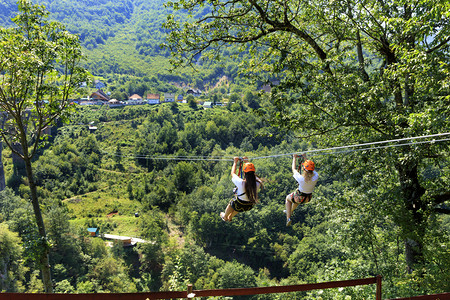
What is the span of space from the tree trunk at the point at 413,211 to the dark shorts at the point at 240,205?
12.8 feet

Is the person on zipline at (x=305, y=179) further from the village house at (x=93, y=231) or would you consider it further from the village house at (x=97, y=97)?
the village house at (x=97, y=97)

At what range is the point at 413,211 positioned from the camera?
721 centimetres

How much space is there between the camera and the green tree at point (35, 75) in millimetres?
5988

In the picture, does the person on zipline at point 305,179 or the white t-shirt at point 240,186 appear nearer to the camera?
the white t-shirt at point 240,186

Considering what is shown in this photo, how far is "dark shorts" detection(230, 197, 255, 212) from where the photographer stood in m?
4.95

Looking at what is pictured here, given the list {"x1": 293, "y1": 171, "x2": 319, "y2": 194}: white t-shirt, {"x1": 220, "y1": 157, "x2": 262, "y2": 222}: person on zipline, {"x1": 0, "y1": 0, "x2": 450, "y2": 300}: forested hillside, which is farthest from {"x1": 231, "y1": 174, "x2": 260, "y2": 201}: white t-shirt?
{"x1": 0, "y1": 0, "x2": 450, "y2": 300}: forested hillside

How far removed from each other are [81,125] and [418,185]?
10917 centimetres

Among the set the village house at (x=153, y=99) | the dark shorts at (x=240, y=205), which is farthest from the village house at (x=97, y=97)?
the dark shorts at (x=240, y=205)

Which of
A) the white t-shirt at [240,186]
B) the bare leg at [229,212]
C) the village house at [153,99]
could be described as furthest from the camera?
the village house at [153,99]

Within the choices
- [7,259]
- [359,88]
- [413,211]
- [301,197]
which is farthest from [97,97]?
[301,197]

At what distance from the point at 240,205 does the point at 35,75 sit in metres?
5.15

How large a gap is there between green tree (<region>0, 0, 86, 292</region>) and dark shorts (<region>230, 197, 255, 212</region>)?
378cm

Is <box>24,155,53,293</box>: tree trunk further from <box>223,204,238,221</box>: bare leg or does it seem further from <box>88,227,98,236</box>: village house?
<box>88,227,98,236</box>: village house

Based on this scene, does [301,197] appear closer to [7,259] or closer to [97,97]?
[7,259]
